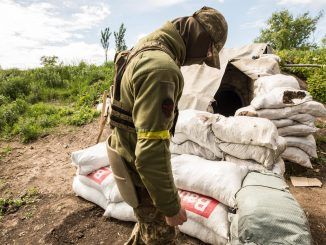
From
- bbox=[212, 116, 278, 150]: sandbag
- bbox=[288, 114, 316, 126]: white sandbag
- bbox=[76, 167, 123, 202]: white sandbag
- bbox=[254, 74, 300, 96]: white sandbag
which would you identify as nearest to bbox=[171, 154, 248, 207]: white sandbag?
bbox=[212, 116, 278, 150]: sandbag

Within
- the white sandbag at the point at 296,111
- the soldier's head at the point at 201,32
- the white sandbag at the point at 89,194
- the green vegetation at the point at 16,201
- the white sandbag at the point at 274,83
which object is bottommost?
the green vegetation at the point at 16,201

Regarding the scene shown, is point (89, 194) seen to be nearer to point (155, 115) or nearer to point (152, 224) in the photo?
point (152, 224)

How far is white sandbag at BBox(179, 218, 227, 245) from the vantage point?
2.67 meters

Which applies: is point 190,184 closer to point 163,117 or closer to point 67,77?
point 163,117

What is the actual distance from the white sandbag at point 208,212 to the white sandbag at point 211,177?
0.21 ft

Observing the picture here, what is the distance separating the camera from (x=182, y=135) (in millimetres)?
3756

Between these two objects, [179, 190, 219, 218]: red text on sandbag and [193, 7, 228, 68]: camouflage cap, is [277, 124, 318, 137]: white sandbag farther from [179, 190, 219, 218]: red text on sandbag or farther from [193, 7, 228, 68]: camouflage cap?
[193, 7, 228, 68]: camouflage cap

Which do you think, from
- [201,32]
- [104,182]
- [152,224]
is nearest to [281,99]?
[104,182]

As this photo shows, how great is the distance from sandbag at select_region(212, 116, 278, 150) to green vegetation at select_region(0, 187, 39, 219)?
246 cm

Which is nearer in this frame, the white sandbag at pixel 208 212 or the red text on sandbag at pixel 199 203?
the white sandbag at pixel 208 212

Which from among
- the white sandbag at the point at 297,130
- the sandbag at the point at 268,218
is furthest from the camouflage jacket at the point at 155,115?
the white sandbag at the point at 297,130

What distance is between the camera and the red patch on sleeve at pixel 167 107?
1.44 m

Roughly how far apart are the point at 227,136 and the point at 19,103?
19.6 ft

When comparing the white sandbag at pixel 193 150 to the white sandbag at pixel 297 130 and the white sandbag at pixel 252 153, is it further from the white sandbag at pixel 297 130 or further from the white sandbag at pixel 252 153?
the white sandbag at pixel 297 130
